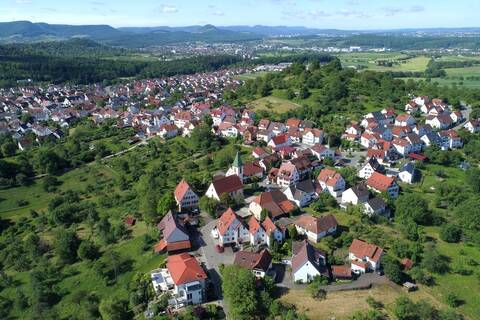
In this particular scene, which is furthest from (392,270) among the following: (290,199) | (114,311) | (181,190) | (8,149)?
(8,149)

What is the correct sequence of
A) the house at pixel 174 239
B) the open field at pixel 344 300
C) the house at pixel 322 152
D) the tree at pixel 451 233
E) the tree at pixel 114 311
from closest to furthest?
1. the open field at pixel 344 300
2. the tree at pixel 114 311
3. the house at pixel 174 239
4. the tree at pixel 451 233
5. the house at pixel 322 152

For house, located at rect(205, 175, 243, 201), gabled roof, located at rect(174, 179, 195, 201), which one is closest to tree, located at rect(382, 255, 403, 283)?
house, located at rect(205, 175, 243, 201)

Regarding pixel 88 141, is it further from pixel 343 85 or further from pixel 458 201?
pixel 458 201

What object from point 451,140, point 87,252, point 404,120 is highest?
point 404,120

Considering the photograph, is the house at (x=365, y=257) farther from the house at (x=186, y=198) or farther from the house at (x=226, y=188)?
the house at (x=186, y=198)

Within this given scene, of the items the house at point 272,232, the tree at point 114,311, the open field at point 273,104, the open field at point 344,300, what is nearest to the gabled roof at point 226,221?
the house at point 272,232

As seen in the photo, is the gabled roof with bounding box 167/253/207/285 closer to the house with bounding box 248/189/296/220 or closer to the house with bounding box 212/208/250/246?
A: the house with bounding box 212/208/250/246

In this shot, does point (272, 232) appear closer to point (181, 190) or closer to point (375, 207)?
point (375, 207)
